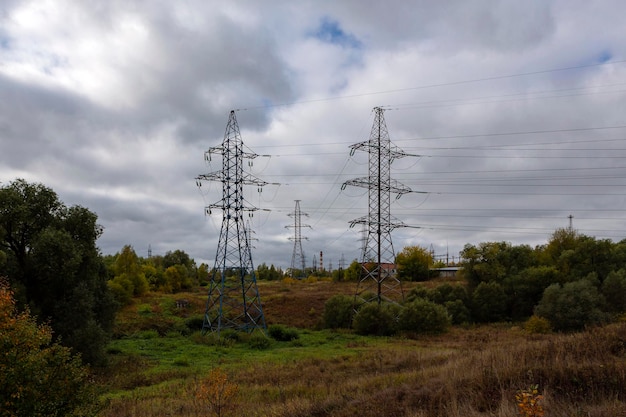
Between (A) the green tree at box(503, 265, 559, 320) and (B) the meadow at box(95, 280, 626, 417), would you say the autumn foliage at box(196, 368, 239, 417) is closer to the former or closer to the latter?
(B) the meadow at box(95, 280, 626, 417)

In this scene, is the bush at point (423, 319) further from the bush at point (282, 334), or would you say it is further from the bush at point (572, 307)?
the bush at point (282, 334)

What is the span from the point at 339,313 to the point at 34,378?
131ft

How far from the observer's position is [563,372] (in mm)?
12938

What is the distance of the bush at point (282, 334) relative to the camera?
41812 millimetres

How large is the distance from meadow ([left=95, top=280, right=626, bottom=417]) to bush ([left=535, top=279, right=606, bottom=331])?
455cm

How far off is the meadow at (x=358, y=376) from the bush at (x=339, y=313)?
621cm

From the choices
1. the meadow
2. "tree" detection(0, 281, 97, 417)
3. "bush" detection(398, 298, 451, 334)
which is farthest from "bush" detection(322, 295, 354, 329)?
"tree" detection(0, 281, 97, 417)

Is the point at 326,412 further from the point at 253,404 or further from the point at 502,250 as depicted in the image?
the point at 502,250

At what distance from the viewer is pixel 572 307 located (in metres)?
42.0

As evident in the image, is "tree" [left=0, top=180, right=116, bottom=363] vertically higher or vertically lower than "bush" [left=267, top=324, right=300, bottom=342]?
higher

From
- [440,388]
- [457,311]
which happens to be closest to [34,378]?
[440,388]

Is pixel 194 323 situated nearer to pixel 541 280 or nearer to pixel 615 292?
pixel 541 280

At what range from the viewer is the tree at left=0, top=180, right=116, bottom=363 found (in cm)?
2706

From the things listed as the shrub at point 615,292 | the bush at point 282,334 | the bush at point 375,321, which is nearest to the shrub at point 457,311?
the bush at point 375,321
